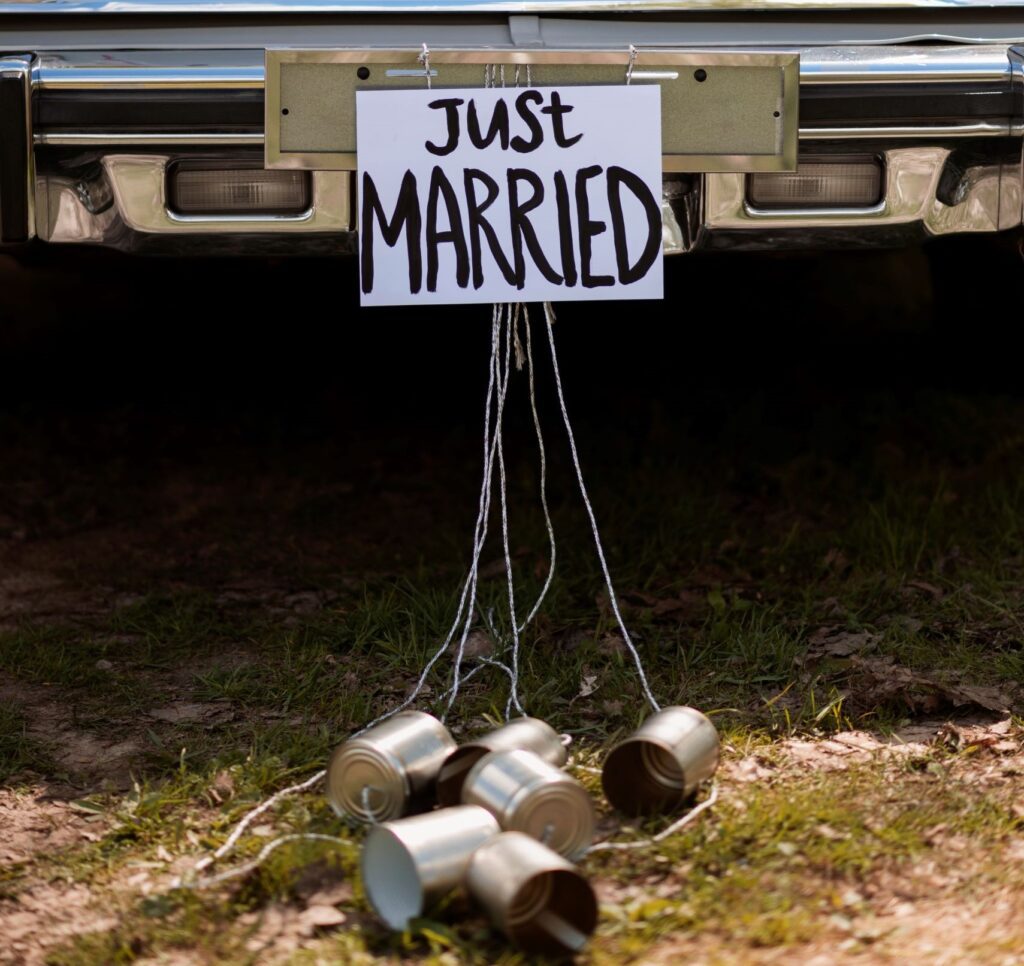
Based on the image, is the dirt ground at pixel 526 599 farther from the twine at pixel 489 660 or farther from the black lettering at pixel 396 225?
the black lettering at pixel 396 225

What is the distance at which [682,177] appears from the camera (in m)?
2.02

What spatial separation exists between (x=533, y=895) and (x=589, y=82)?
47.6 inches

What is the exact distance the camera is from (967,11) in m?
2.15

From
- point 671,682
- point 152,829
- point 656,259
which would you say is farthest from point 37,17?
point 671,682

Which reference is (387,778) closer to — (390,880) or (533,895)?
(390,880)

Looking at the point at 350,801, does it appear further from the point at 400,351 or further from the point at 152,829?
the point at 400,351

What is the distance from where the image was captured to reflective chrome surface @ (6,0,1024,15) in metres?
2.08

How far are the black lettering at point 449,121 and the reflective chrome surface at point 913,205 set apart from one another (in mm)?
400

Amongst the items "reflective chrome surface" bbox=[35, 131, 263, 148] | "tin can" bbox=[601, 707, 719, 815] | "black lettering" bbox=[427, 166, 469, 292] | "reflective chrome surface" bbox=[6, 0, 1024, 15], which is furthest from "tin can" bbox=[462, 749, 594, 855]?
"reflective chrome surface" bbox=[6, 0, 1024, 15]

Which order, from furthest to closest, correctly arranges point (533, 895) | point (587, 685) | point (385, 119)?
point (587, 685) → point (385, 119) → point (533, 895)

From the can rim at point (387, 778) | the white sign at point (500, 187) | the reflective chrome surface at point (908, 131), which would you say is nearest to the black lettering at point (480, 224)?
the white sign at point (500, 187)

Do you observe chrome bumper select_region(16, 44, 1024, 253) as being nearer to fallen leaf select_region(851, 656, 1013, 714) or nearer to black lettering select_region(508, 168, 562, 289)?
black lettering select_region(508, 168, 562, 289)

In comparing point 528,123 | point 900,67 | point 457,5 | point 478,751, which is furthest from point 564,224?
point 478,751

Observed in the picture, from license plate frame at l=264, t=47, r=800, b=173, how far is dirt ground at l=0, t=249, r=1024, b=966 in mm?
565
